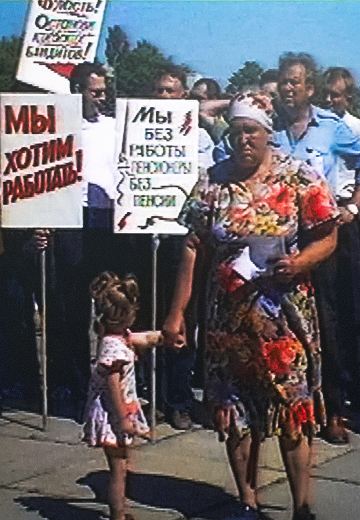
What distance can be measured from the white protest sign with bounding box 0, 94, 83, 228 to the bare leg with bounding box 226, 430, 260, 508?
1.01 meters

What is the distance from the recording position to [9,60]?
4.41 metres

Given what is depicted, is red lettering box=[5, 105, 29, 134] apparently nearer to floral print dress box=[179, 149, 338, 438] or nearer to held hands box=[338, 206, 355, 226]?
floral print dress box=[179, 149, 338, 438]

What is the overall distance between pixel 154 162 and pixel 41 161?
1.39 feet

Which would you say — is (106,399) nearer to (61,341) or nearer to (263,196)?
(61,341)

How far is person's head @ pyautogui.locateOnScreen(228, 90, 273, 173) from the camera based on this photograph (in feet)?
14.4

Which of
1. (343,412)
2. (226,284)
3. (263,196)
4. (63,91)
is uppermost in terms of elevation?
(63,91)

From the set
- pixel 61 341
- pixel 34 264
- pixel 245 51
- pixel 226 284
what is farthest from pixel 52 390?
pixel 245 51

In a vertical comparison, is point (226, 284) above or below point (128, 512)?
above

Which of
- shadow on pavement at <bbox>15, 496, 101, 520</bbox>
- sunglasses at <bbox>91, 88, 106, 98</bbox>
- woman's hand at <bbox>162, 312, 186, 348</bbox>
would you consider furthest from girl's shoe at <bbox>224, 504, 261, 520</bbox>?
sunglasses at <bbox>91, 88, 106, 98</bbox>

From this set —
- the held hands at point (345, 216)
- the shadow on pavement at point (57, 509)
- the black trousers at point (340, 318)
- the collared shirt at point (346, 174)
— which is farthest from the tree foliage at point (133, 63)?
the shadow on pavement at point (57, 509)

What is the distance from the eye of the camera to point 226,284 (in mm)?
4461

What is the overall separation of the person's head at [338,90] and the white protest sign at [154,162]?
49 centimetres

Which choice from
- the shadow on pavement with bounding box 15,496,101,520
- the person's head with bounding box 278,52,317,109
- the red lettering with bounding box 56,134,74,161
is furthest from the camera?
the shadow on pavement with bounding box 15,496,101,520

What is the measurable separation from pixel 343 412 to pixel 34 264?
128 cm
